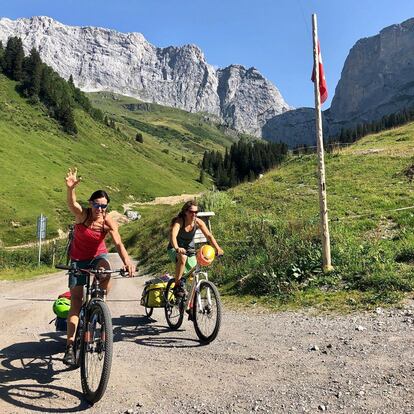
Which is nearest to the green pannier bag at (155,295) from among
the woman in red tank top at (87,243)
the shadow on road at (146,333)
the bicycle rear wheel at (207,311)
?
the shadow on road at (146,333)

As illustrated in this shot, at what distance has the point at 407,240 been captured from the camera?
13500 millimetres

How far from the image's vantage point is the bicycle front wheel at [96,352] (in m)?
5.53

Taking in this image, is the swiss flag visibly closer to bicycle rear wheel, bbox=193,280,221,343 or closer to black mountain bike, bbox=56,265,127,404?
bicycle rear wheel, bbox=193,280,221,343

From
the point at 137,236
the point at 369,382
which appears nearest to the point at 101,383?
the point at 369,382

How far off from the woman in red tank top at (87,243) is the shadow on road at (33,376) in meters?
0.55

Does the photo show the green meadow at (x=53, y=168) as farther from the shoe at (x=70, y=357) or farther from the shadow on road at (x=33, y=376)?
the shoe at (x=70, y=357)

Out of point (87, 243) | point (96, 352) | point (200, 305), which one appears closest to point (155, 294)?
point (200, 305)

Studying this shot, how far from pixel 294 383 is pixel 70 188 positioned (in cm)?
452

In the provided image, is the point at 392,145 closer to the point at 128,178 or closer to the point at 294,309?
the point at 294,309

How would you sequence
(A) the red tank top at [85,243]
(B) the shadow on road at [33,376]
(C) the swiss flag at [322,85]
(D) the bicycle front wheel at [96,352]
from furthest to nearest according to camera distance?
1. (C) the swiss flag at [322,85]
2. (A) the red tank top at [85,243]
3. (B) the shadow on road at [33,376]
4. (D) the bicycle front wheel at [96,352]

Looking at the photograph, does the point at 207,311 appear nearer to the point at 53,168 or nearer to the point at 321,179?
the point at 321,179

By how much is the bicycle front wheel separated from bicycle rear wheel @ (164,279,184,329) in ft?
11.1

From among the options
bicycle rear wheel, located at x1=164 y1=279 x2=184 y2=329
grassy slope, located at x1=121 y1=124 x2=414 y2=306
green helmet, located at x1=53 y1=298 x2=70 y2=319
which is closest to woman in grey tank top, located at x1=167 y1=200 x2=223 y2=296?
bicycle rear wheel, located at x1=164 y1=279 x2=184 y2=329

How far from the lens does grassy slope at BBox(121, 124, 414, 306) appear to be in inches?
442
